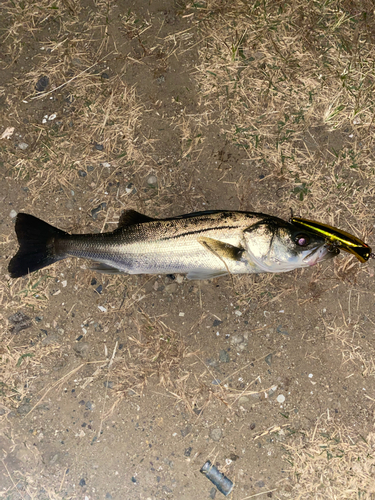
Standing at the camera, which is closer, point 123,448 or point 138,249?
point 138,249

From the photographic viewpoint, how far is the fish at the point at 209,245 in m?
3.38

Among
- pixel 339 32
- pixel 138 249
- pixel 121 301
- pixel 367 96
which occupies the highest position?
pixel 339 32

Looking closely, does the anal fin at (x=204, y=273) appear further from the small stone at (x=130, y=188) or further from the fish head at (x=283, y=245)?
the small stone at (x=130, y=188)

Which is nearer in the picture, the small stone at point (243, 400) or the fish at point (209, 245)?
the fish at point (209, 245)

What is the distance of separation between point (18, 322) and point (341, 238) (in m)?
4.13

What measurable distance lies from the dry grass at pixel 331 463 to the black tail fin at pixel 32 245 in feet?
12.3

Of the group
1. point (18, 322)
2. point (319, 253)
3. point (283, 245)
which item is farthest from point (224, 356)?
point (18, 322)

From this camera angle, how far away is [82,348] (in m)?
4.08

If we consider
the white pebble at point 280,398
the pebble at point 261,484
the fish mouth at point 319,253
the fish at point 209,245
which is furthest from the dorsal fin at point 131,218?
the pebble at point 261,484

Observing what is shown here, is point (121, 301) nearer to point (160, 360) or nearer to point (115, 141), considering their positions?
point (160, 360)

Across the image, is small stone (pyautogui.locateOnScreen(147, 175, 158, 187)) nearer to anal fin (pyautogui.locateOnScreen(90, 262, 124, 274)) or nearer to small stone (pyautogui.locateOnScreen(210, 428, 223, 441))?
anal fin (pyautogui.locateOnScreen(90, 262, 124, 274))

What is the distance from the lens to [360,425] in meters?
3.96

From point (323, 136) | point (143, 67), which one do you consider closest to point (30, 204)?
point (143, 67)

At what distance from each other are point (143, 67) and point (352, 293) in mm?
3964
